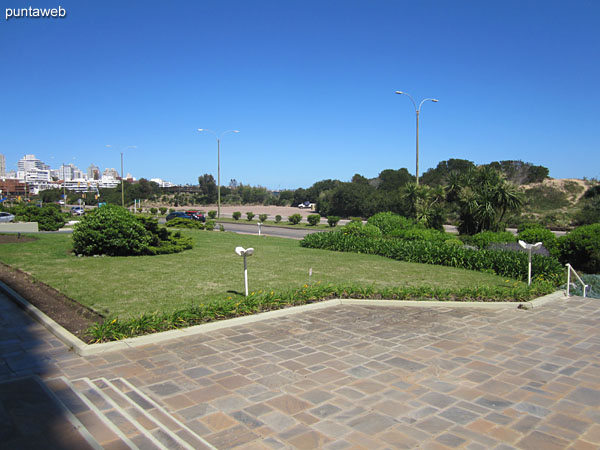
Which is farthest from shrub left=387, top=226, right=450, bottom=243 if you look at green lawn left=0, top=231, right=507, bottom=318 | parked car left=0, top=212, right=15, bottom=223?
parked car left=0, top=212, right=15, bottom=223

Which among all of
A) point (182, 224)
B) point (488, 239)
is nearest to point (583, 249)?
point (488, 239)

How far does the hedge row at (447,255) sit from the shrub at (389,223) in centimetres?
185

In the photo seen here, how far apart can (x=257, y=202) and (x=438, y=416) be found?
329 ft

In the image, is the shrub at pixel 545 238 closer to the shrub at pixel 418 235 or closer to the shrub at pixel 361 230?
the shrub at pixel 418 235

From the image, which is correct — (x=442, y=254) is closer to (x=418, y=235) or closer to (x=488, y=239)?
(x=418, y=235)

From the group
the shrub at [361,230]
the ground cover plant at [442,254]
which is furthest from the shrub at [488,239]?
the shrub at [361,230]

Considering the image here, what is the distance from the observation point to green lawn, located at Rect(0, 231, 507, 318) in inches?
375

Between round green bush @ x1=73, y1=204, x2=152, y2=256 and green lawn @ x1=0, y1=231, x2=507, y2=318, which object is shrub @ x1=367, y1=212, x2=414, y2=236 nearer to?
green lawn @ x1=0, y1=231, x2=507, y2=318

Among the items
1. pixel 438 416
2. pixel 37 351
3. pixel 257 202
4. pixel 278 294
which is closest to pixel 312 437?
pixel 438 416

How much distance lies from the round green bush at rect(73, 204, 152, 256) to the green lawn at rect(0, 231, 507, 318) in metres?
0.51

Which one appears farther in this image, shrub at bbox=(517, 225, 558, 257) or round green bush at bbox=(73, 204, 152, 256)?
shrub at bbox=(517, 225, 558, 257)

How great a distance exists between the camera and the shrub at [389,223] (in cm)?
2124

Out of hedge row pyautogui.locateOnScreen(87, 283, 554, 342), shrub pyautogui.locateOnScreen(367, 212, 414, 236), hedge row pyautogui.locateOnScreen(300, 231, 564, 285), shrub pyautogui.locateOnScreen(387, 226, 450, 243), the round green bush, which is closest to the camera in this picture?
hedge row pyautogui.locateOnScreen(87, 283, 554, 342)

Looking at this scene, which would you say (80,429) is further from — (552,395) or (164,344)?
(552,395)
